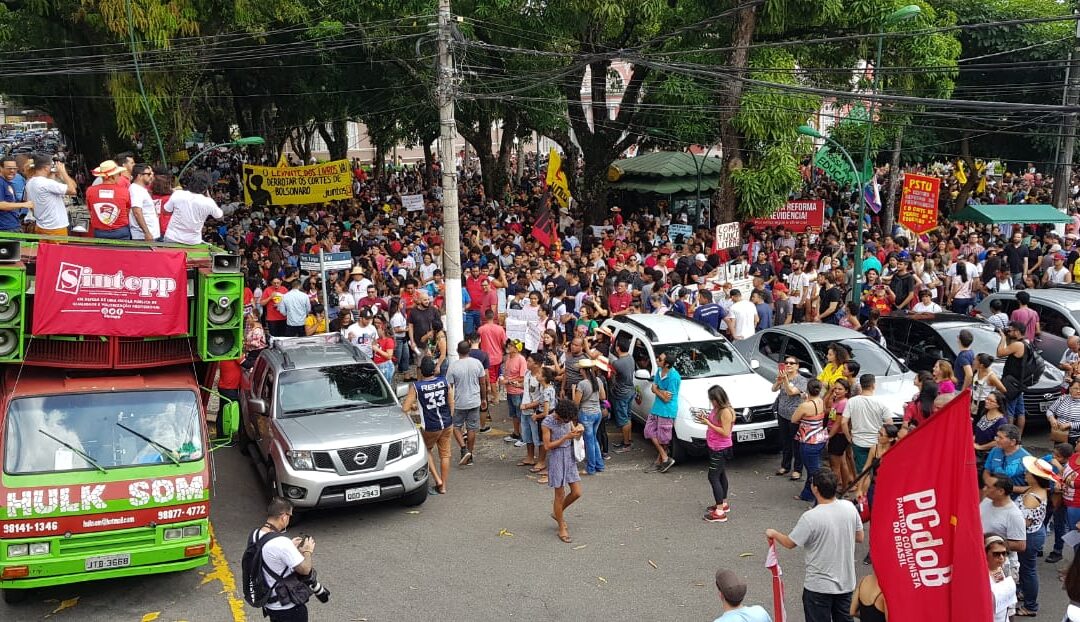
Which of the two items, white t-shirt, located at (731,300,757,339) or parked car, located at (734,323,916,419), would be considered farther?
white t-shirt, located at (731,300,757,339)

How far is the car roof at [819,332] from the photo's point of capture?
12797 mm

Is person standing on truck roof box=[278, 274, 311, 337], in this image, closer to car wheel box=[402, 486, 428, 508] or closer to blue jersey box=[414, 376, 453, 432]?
blue jersey box=[414, 376, 453, 432]

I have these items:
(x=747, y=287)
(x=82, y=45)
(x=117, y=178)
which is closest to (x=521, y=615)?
(x=117, y=178)

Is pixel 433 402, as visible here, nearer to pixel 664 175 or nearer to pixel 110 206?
pixel 110 206

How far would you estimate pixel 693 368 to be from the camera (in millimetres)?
12281

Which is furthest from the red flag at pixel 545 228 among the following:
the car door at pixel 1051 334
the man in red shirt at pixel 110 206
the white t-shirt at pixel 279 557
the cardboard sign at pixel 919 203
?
the white t-shirt at pixel 279 557

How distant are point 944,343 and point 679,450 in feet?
14.2

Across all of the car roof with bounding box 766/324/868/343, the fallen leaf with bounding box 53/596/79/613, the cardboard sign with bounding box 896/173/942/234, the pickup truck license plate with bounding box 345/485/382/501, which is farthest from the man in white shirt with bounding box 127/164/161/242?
the cardboard sign with bounding box 896/173/942/234

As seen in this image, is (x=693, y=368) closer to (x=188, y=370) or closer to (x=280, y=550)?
(x=188, y=370)

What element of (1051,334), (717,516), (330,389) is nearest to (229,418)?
(330,389)

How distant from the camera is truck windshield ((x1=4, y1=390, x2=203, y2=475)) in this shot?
314 inches

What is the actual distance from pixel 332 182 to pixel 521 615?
1399 cm

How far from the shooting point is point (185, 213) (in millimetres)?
9953

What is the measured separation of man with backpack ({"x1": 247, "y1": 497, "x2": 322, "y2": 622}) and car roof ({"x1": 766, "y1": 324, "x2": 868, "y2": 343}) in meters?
8.34
